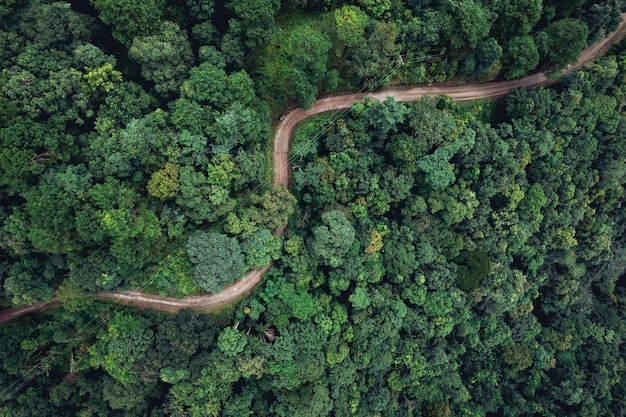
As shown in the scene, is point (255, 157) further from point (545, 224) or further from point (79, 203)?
point (545, 224)

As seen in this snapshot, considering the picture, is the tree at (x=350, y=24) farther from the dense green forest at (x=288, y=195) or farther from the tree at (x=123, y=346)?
the tree at (x=123, y=346)

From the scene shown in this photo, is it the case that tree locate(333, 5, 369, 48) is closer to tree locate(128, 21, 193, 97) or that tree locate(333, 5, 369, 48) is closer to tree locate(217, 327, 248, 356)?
tree locate(128, 21, 193, 97)

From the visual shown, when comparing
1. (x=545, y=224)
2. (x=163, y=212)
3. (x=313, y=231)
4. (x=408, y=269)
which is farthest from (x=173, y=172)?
(x=545, y=224)

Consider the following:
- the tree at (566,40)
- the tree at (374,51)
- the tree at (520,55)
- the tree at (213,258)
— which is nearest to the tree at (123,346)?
the tree at (213,258)

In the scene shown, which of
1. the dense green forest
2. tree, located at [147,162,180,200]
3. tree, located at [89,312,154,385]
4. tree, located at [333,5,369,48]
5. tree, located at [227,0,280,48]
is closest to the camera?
the dense green forest

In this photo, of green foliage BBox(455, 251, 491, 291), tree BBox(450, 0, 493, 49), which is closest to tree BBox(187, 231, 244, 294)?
green foliage BBox(455, 251, 491, 291)
